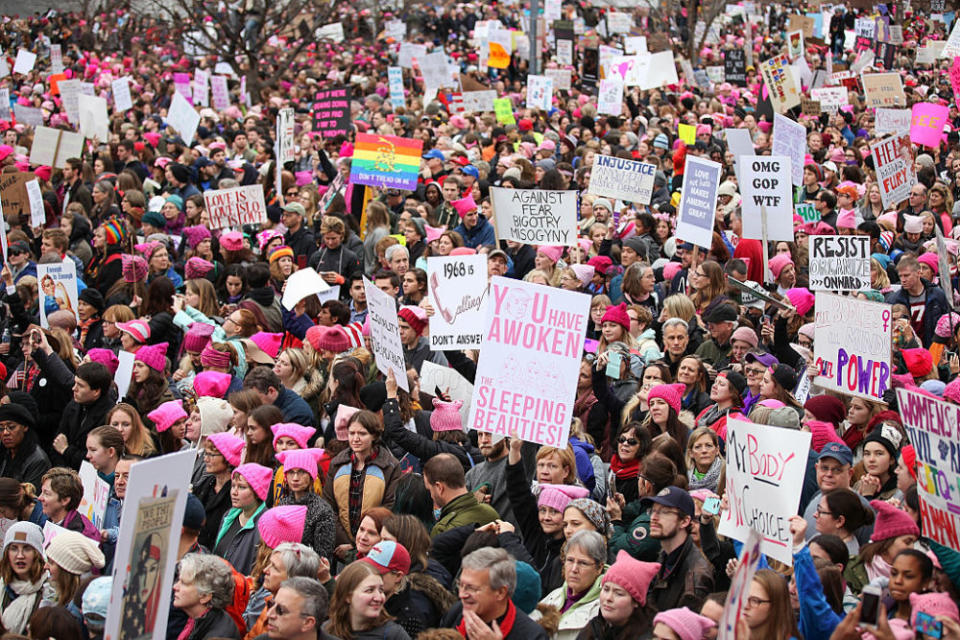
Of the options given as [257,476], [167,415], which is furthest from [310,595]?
[167,415]

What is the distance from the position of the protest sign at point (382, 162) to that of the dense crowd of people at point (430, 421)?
36 centimetres

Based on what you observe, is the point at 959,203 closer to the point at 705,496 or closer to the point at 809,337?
the point at 809,337

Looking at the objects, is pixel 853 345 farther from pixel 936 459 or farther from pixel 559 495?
pixel 559 495

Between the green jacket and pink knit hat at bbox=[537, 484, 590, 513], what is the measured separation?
254mm

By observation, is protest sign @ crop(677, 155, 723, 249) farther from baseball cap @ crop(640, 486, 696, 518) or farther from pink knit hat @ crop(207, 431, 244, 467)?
baseball cap @ crop(640, 486, 696, 518)

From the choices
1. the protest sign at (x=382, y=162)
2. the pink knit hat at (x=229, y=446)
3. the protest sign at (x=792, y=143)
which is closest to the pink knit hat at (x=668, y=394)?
the pink knit hat at (x=229, y=446)

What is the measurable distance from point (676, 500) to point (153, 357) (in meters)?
4.47

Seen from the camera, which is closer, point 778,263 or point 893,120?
point 778,263

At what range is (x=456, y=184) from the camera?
14.6 meters

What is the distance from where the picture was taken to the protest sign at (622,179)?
1394cm

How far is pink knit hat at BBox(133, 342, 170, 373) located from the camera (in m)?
8.94

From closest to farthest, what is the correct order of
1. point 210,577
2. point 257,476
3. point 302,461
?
point 210,577, point 302,461, point 257,476

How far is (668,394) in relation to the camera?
304 inches

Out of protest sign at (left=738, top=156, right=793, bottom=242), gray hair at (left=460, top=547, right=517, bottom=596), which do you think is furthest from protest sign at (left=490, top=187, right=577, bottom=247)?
gray hair at (left=460, top=547, right=517, bottom=596)
